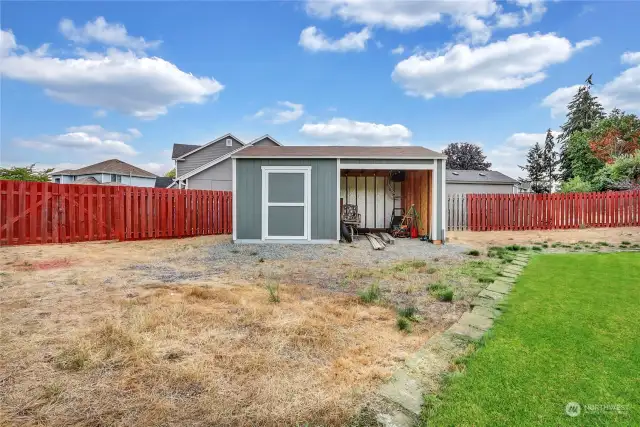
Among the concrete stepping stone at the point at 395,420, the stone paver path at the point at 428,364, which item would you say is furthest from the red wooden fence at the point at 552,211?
the concrete stepping stone at the point at 395,420

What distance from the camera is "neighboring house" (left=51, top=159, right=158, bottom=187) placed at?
110 ft

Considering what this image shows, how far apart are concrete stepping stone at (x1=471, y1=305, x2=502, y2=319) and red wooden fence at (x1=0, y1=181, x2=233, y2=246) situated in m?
9.86

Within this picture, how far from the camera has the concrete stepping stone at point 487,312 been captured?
131 inches

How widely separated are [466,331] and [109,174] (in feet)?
126

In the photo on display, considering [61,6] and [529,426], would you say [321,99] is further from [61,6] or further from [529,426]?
[529,426]

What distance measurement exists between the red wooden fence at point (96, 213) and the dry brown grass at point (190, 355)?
5.40 metres

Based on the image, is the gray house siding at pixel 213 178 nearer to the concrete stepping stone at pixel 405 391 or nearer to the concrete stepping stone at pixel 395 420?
the concrete stepping stone at pixel 405 391

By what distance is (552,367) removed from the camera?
2176 mm

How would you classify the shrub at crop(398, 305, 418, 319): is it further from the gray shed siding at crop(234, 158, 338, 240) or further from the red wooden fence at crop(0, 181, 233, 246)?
the red wooden fence at crop(0, 181, 233, 246)

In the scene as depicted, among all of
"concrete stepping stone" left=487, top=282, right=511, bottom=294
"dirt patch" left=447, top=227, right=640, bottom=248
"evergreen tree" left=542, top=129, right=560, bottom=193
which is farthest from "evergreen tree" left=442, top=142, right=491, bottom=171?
"concrete stepping stone" left=487, top=282, right=511, bottom=294

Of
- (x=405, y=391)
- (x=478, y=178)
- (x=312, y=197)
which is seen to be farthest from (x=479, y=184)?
(x=405, y=391)

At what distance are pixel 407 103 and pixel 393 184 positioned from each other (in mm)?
7180

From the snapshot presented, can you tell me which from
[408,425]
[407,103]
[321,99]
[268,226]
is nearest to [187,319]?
[408,425]

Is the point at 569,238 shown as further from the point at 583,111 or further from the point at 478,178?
the point at 583,111
